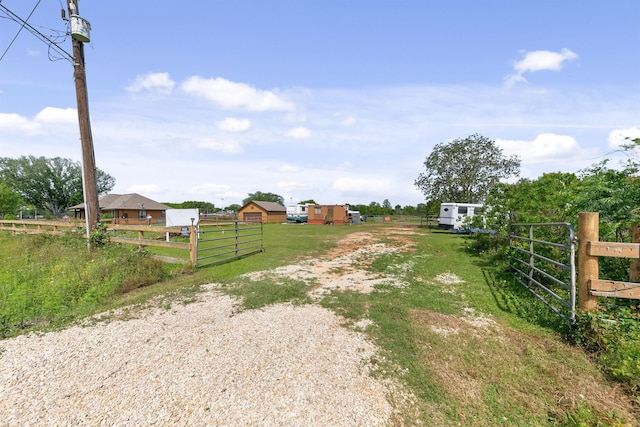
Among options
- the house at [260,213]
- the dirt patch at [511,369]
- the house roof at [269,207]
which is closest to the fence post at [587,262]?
the dirt patch at [511,369]

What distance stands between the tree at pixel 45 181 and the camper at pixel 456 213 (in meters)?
52.1

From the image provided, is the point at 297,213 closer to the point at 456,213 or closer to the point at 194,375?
the point at 456,213

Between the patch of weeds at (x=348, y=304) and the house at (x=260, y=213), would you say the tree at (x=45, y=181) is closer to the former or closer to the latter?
the house at (x=260, y=213)

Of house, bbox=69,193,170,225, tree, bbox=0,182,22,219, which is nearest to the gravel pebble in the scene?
house, bbox=69,193,170,225

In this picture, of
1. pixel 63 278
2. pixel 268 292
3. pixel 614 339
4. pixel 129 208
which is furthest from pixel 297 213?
pixel 614 339

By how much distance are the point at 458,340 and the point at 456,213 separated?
21.4 meters

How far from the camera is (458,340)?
382cm

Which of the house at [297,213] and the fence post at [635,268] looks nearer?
the fence post at [635,268]

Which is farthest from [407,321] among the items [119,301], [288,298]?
[119,301]

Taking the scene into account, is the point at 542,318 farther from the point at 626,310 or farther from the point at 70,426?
the point at 70,426

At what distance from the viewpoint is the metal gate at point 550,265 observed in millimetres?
4105

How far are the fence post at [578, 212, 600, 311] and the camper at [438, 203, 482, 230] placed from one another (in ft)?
62.0

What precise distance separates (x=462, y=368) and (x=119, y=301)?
232 inches

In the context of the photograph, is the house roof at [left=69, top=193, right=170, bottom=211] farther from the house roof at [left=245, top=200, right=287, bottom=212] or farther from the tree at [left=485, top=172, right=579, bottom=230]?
the tree at [left=485, top=172, right=579, bottom=230]
